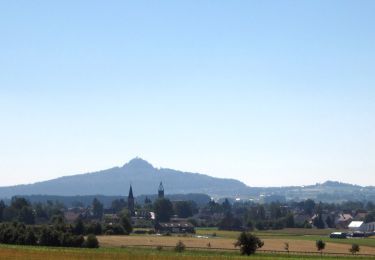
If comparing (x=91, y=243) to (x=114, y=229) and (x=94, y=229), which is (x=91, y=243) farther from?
(x=114, y=229)

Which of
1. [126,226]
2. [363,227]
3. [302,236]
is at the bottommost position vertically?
[302,236]

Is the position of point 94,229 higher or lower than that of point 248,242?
higher

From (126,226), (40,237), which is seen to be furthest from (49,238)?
(126,226)

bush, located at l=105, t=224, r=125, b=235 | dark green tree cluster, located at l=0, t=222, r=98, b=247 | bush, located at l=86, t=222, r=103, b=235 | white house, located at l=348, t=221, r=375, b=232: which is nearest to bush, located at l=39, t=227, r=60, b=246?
dark green tree cluster, located at l=0, t=222, r=98, b=247

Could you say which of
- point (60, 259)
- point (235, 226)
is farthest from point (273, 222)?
point (60, 259)

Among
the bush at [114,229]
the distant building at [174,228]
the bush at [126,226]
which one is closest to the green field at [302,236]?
the distant building at [174,228]

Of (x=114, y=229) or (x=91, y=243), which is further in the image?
(x=114, y=229)

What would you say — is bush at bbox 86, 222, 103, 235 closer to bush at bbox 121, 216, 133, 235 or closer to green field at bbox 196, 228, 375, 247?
bush at bbox 121, 216, 133, 235

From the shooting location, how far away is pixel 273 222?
184 metres

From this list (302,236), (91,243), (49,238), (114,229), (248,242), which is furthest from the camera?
(302,236)

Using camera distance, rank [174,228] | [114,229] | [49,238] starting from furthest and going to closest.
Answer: [174,228], [114,229], [49,238]

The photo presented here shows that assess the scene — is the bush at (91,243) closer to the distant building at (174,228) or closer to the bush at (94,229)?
the bush at (94,229)

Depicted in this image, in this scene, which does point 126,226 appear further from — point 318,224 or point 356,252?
point 318,224

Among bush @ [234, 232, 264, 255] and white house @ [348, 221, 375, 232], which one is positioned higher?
white house @ [348, 221, 375, 232]
